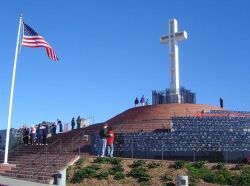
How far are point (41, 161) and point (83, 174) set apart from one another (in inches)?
183

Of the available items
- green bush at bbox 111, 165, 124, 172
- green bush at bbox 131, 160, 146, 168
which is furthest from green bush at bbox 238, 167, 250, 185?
green bush at bbox 111, 165, 124, 172

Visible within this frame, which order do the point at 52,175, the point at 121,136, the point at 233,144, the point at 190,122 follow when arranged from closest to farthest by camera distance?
the point at 52,175 → the point at 233,144 → the point at 121,136 → the point at 190,122

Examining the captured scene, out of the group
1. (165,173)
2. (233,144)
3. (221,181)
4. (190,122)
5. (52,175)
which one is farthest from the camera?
(190,122)

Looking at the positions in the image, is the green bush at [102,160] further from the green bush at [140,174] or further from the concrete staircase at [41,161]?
the green bush at [140,174]

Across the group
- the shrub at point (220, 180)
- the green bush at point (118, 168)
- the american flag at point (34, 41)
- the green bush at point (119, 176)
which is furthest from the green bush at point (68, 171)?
the american flag at point (34, 41)

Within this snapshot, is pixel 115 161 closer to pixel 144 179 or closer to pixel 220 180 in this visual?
pixel 144 179

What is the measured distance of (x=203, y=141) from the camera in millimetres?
20875

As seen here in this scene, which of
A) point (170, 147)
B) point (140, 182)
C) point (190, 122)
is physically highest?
point (190, 122)

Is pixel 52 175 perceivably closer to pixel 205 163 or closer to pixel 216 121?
pixel 205 163

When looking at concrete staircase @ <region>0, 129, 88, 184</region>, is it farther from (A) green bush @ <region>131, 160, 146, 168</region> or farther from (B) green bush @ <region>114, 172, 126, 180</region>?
(A) green bush @ <region>131, 160, 146, 168</region>

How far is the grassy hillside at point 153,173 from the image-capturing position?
15.9m

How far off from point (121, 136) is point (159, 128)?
4402 mm

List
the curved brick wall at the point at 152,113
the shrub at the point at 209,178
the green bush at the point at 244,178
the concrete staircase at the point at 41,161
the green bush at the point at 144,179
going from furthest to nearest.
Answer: the curved brick wall at the point at 152,113
the concrete staircase at the point at 41,161
the green bush at the point at 144,179
the shrub at the point at 209,178
the green bush at the point at 244,178

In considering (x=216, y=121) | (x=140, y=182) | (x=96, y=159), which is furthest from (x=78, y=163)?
(x=216, y=121)
